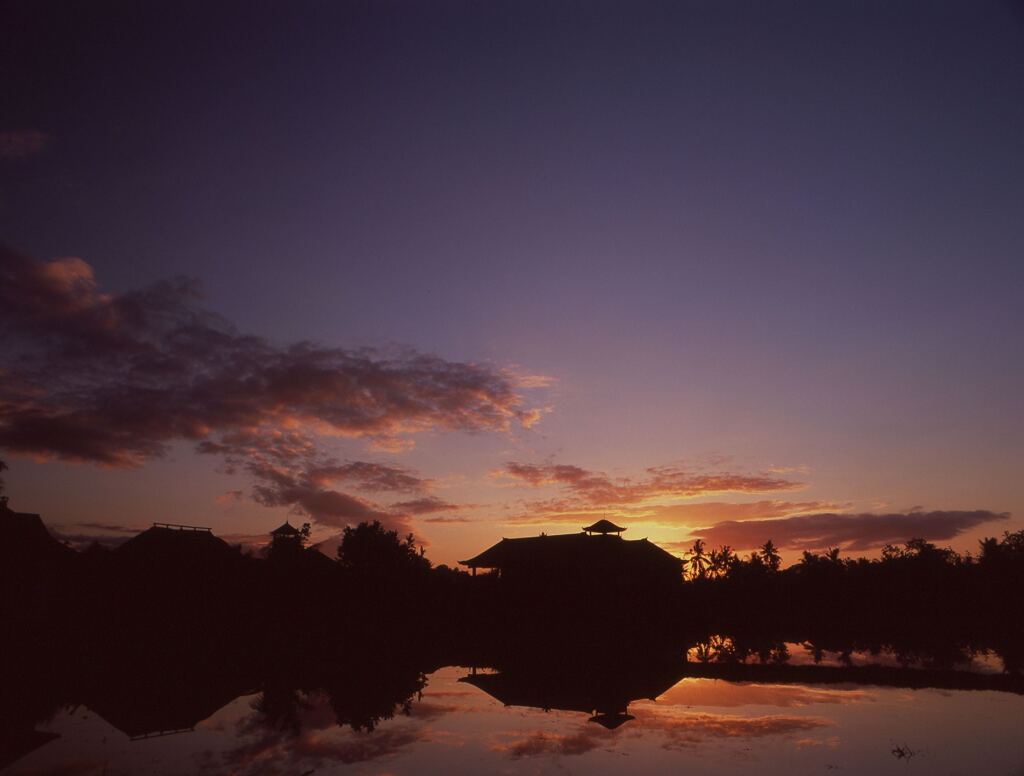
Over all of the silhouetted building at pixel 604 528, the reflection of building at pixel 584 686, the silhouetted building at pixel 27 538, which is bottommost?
the reflection of building at pixel 584 686

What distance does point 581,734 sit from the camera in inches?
565

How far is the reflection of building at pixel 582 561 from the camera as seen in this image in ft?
154

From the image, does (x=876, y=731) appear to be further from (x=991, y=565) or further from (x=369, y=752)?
(x=991, y=565)

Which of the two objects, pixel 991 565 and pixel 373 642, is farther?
pixel 991 565

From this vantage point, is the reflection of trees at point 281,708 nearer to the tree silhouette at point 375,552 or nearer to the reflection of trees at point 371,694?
the reflection of trees at point 371,694

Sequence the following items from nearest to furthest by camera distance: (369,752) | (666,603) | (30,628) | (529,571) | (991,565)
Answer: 1. (369,752)
2. (30,628)
3. (529,571)
4. (666,603)
5. (991,565)

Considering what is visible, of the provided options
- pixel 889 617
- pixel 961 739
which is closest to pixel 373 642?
pixel 961 739

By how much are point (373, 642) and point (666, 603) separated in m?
27.7

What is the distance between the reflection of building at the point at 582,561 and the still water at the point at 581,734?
997 inches

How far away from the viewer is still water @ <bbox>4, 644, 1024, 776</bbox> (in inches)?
467

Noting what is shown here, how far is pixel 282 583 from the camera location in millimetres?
49406

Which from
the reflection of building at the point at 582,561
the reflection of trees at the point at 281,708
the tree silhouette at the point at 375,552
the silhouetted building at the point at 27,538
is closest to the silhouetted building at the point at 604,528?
the reflection of building at the point at 582,561

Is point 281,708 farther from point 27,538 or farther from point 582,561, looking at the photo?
point 27,538

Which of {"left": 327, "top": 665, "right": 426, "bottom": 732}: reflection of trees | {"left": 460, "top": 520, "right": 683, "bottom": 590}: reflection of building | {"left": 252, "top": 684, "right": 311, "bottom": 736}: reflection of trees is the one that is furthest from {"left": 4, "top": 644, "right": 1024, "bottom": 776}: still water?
{"left": 460, "top": 520, "right": 683, "bottom": 590}: reflection of building
